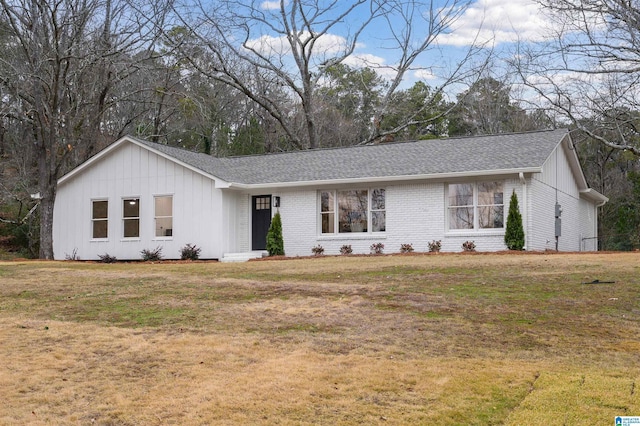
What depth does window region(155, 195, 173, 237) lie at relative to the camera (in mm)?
25094

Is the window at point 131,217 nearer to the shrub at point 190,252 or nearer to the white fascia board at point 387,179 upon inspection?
the shrub at point 190,252

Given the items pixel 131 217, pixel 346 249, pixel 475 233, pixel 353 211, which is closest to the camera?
pixel 475 233

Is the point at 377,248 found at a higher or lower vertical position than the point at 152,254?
higher

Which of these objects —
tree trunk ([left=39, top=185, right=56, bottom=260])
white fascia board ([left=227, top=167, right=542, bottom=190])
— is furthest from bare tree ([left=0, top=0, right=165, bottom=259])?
white fascia board ([left=227, top=167, right=542, bottom=190])

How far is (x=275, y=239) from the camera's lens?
24.1 m

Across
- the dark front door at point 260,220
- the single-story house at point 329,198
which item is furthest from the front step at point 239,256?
the dark front door at point 260,220

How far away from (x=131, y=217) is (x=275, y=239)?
19.3ft

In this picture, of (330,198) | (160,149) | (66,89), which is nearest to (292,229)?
(330,198)

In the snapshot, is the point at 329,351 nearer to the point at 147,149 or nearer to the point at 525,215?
the point at 525,215

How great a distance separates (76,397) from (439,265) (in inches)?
435

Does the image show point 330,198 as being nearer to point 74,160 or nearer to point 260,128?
point 74,160

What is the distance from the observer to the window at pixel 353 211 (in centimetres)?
2381

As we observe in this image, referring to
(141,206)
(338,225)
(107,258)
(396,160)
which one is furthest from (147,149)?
(396,160)

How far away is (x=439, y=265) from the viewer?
1653 cm
